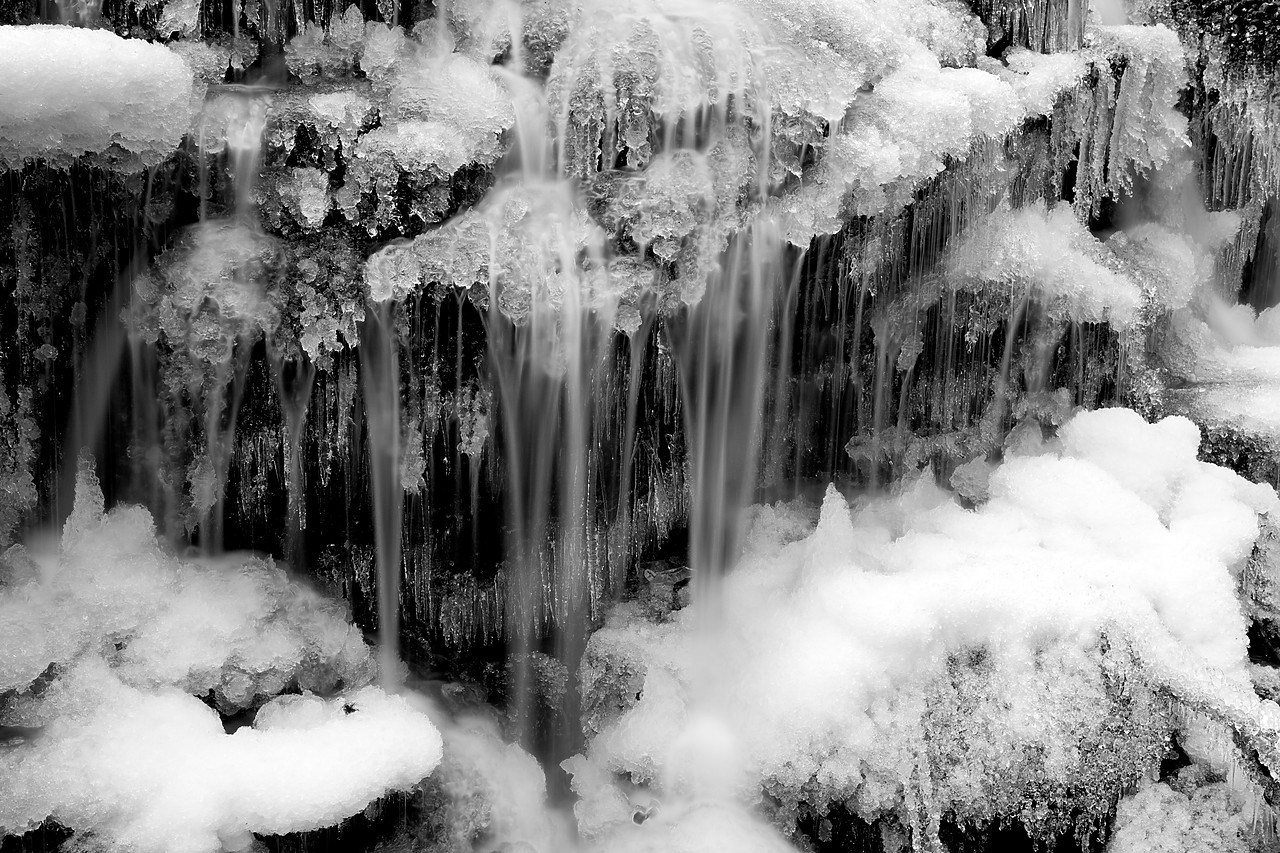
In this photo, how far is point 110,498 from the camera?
388 cm

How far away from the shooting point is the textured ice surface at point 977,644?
3406 millimetres

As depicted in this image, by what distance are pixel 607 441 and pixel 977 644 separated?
1582 millimetres

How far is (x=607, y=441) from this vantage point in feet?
14.2

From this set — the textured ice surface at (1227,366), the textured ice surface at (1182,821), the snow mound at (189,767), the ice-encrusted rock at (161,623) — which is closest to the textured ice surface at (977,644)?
the textured ice surface at (1182,821)

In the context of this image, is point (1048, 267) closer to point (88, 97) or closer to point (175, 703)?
point (88, 97)

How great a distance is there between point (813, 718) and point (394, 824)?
1.41 m

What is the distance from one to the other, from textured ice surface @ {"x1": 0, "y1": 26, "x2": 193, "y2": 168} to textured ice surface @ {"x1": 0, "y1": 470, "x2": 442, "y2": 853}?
1.14 metres

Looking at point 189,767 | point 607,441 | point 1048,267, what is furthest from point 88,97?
point 1048,267

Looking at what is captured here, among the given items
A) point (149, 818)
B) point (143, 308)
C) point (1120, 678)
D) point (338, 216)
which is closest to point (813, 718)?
point (1120, 678)

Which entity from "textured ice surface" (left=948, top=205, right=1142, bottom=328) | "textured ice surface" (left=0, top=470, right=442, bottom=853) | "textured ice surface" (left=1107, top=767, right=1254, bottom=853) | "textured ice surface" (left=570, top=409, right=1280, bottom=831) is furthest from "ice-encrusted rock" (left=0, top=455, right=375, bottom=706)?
"textured ice surface" (left=948, top=205, right=1142, bottom=328)

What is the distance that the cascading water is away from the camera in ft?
11.0

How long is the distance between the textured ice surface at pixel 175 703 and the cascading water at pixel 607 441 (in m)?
0.01

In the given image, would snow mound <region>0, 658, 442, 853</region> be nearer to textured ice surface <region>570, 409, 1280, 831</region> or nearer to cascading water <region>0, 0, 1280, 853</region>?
cascading water <region>0, 0, 1280, 853</region>

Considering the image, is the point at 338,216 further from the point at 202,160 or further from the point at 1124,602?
the point at 1124,602
